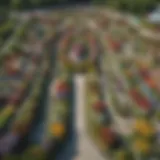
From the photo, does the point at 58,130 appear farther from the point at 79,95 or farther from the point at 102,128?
the point at 79,95

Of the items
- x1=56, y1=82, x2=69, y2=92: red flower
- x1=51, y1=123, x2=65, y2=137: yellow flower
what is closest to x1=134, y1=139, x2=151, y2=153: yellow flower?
x1=51, y1=123, x2=65, y2=137: yellow flower

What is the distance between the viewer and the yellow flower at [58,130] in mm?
20938

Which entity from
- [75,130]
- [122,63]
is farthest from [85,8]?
[75,130]

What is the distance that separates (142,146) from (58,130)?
511 cm

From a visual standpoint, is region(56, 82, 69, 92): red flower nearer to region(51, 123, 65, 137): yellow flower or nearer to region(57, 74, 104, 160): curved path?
region(57, 74, 104, 160): curved path

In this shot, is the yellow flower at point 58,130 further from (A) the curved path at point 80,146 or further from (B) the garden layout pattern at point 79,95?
(A) the curved path at point 80,146

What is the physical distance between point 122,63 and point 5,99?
11.1m

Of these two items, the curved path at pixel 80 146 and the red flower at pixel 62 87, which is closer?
the curved path at pixel 80 146

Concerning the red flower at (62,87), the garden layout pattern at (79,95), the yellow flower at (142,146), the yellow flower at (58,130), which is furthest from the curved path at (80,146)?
the yellow flower at (142,146)

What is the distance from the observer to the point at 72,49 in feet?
114

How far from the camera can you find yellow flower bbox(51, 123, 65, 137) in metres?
20.9

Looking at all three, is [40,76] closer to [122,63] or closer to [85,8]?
[122,63]

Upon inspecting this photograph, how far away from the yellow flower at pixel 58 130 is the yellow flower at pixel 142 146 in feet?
14.6

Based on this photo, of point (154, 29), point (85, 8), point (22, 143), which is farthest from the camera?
point (85, 8)
